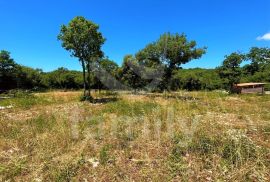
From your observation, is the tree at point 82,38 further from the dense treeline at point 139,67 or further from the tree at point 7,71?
the tree at point 7,71

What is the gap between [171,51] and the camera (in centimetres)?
2678

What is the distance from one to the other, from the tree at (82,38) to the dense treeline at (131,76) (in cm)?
380

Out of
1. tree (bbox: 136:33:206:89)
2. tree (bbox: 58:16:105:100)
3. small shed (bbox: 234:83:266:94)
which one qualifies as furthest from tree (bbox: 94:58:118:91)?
small shed (bbox: 234:83:266:94)

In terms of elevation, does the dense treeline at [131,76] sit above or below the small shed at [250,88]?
above

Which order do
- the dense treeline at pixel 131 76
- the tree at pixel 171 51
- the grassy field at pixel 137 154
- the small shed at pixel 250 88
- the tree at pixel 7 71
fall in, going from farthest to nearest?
1. the tree at pixel 7 71
2. the small shed at pixel 250 88
3. the dense treeline at pixel 131 76
4. the tree at pixel 171 51
5. the grassy field at pixel 137 154

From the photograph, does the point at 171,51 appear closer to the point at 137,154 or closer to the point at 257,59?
the point at 137,154

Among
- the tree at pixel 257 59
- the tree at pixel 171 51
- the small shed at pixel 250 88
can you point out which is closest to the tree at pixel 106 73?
the tree at pixel 171 51

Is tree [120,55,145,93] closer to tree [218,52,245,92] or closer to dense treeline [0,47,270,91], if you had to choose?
dense treeline [0,47,270,91]

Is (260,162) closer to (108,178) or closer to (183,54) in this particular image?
(108,178)

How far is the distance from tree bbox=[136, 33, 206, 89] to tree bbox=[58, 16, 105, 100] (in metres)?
9.33

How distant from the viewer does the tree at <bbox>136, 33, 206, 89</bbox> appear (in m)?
26.6

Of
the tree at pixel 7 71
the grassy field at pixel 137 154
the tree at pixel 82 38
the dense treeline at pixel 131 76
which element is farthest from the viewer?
the tree at pixel 7 71

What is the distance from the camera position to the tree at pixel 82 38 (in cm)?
1928

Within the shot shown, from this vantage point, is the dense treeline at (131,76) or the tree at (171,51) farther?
the dense treeline at (131,76)
